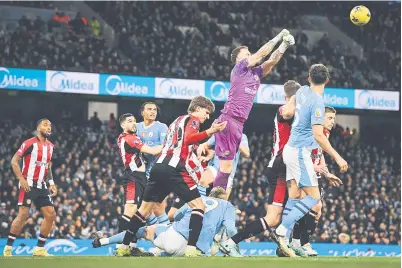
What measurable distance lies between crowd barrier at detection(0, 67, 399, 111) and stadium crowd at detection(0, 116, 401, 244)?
1673 millimetres

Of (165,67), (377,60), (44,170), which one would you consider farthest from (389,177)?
(44,170)

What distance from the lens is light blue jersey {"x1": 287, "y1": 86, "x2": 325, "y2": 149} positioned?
1108 centimetres

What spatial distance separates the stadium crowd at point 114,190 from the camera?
2430cm

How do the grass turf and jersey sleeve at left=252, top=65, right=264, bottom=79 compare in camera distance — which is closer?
the grass turf

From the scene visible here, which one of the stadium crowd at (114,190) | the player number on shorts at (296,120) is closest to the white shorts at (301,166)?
the player number on shorts at (296,120)

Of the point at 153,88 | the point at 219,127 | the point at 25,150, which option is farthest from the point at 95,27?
the point at 219,127

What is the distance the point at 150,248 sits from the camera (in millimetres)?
23250

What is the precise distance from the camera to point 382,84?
3459cm

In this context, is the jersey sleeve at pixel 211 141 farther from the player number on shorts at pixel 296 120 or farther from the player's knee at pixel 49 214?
the player's knee at pixel 49 214

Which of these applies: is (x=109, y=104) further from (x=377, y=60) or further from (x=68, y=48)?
(x=377, y=60)

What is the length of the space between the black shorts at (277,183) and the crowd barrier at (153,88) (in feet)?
54.0

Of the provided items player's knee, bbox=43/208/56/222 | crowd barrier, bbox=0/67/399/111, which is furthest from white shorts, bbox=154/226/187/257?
crowd barrier, bbox=0/67/399/111

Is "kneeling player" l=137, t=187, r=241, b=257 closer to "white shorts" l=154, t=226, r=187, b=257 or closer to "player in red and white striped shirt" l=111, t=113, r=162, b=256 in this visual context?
"white shorts" l=154, t=226, r=187, b=257

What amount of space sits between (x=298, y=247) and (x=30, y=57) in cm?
1800
